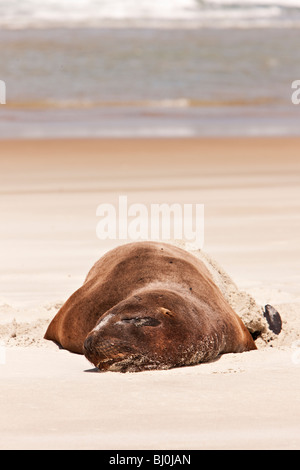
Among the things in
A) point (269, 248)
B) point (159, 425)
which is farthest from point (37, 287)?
point (159, 425)

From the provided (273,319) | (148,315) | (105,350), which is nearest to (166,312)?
(148,315)

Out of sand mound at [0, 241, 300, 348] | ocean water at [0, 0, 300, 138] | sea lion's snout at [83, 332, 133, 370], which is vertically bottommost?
sea lion's snout at [83, 332, 133, 370]

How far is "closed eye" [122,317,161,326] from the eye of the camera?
405 cm

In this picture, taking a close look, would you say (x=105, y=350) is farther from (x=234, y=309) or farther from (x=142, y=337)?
(x=234, y=309)

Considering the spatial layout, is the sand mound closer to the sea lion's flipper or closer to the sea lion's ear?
the sea lion's flipper

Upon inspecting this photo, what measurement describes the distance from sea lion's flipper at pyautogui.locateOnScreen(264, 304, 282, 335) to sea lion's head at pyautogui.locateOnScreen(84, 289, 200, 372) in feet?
4.87

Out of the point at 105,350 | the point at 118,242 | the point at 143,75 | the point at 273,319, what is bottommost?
the point at 105,350

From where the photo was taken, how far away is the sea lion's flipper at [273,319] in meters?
5.55

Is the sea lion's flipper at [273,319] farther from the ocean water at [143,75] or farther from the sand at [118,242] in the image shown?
the ocean water at [143,75]

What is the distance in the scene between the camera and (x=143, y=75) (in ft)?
80.0

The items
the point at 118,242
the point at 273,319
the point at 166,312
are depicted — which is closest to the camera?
the point at 166,312

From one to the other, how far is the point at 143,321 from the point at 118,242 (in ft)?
13.9

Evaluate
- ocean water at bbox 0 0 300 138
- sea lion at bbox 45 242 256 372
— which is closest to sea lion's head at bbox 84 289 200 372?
sea lion at bbox 45 242 256 372
